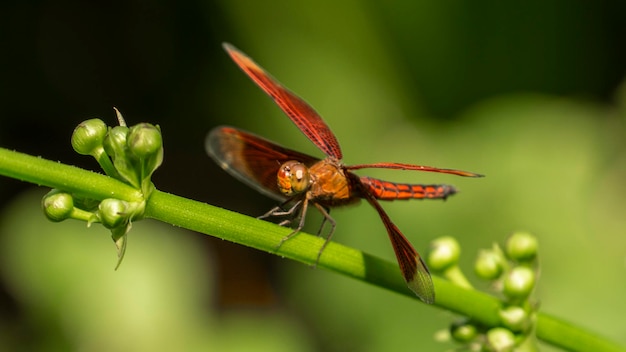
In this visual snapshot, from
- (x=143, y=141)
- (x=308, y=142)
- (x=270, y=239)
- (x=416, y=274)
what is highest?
(x=143, y=141)

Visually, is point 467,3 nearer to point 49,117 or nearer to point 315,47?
point 315,47

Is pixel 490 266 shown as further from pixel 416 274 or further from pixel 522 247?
pixel 416 274

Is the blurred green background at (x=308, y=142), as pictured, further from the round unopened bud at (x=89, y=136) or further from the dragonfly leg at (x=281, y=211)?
the round unopened bud at (x=89, y=136)

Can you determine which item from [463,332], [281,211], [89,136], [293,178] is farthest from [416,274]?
[89,136]

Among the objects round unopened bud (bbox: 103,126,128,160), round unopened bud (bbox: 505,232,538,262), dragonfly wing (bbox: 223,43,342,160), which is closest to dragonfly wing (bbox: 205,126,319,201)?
dragonfly wing (bbox: 223,43,342,160)

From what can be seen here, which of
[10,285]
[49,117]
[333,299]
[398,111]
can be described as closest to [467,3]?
[398,111]

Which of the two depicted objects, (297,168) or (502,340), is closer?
(502,340)

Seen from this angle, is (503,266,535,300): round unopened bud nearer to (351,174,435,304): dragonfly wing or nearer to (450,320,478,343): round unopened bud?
(450,320,478,343): round unopened bud
